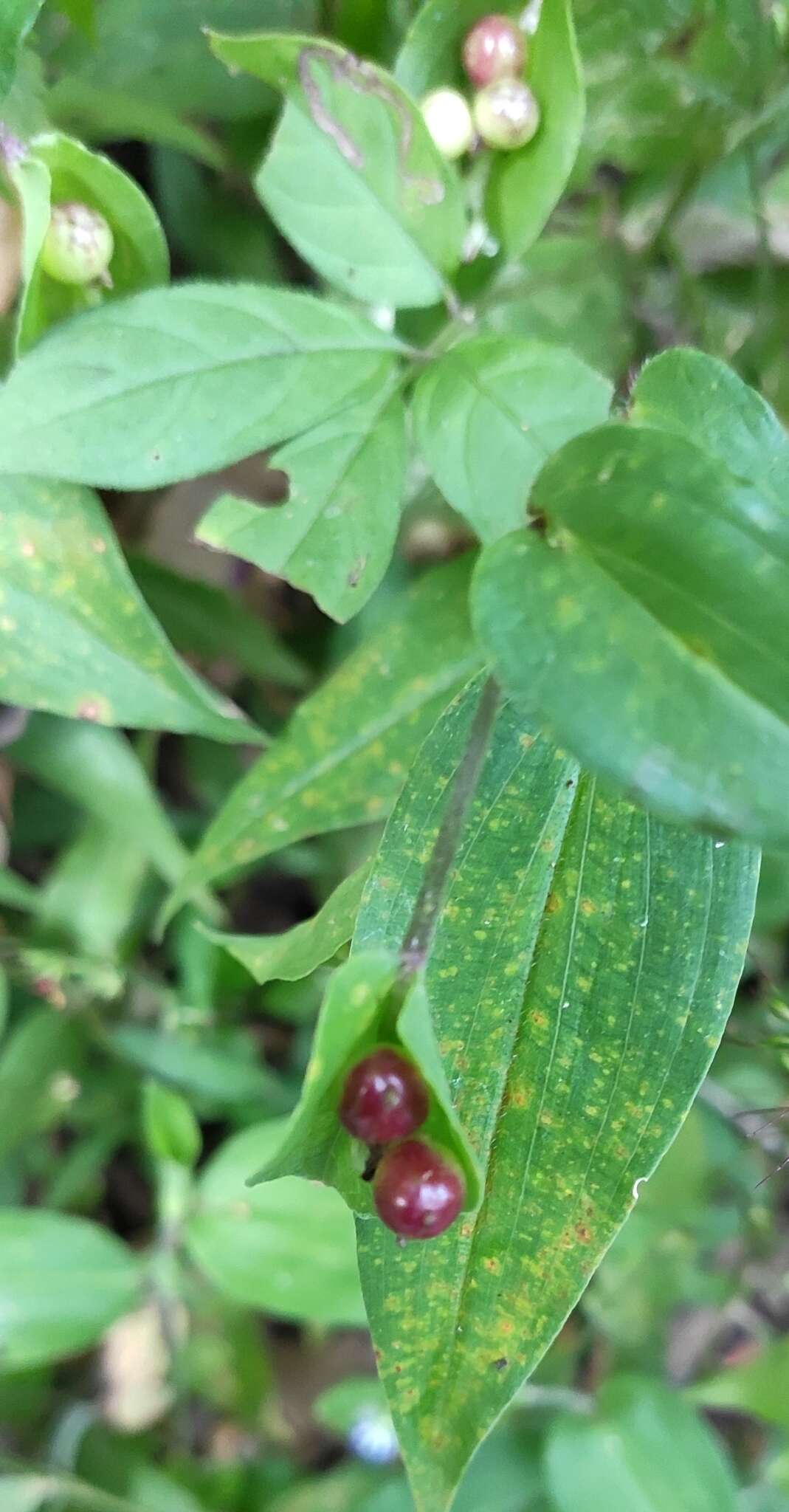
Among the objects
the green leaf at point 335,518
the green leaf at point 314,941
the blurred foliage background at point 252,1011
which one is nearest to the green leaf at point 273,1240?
the blurred foliage background at point 252,1011

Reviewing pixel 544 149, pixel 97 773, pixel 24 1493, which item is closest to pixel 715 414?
pixel 544 149

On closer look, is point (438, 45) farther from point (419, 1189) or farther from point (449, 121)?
point (419, 1189)

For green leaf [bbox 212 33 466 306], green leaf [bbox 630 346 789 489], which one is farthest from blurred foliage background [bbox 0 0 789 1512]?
green leaf [bbox 630 346 789 489]

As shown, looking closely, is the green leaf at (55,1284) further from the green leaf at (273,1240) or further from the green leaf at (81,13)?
the green leaf at (81,13)

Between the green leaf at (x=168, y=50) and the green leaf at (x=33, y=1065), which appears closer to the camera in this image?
the green leaf at (x=168, y=50)

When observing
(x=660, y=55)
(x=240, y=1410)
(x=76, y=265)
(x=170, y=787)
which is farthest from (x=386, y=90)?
(x=240, y=1410)
